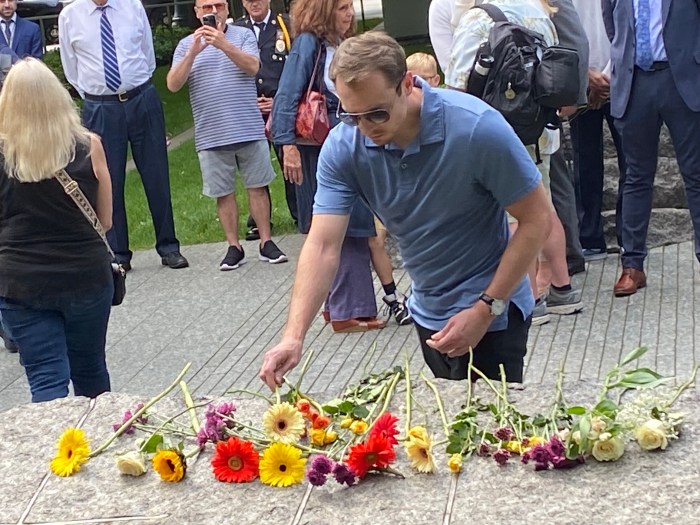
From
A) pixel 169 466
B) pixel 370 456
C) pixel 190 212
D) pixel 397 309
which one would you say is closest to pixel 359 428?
pixel 370 456

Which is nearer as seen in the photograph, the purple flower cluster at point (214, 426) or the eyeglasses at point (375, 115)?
the purple flower cluster at point (214, 426)

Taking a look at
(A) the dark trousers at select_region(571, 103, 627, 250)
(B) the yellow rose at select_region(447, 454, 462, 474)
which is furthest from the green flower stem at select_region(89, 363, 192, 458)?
(A) the dark trousers at select_region(571, 103, 627, 250)

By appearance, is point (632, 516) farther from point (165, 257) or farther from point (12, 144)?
point (165, 257)

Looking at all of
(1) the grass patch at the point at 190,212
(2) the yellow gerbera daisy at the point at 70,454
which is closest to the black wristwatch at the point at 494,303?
Answer: (2) the yellow gerbera daisy at the point at 70,454

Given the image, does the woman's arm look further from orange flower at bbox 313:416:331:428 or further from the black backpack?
orange flower at bbox 313:416:331:428

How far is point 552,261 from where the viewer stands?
20.6 ft

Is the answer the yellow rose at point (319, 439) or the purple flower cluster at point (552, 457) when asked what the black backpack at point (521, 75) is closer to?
the yellow rose at point (319, 439)

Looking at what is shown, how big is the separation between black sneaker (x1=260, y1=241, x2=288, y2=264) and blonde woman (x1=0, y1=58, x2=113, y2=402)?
12.0 feet

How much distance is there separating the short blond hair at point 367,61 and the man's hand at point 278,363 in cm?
71

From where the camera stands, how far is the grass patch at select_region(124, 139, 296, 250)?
948 centimetres

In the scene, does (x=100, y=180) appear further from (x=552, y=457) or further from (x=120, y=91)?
(x=120, y=91)

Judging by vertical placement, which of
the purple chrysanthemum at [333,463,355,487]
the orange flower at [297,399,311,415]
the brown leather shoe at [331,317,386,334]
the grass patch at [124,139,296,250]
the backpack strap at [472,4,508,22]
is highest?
the backpack strap at [472,4,508,22]

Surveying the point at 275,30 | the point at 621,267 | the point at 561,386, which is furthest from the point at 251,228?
the point at 561,386

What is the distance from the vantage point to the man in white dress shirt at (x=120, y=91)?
26.6ft
